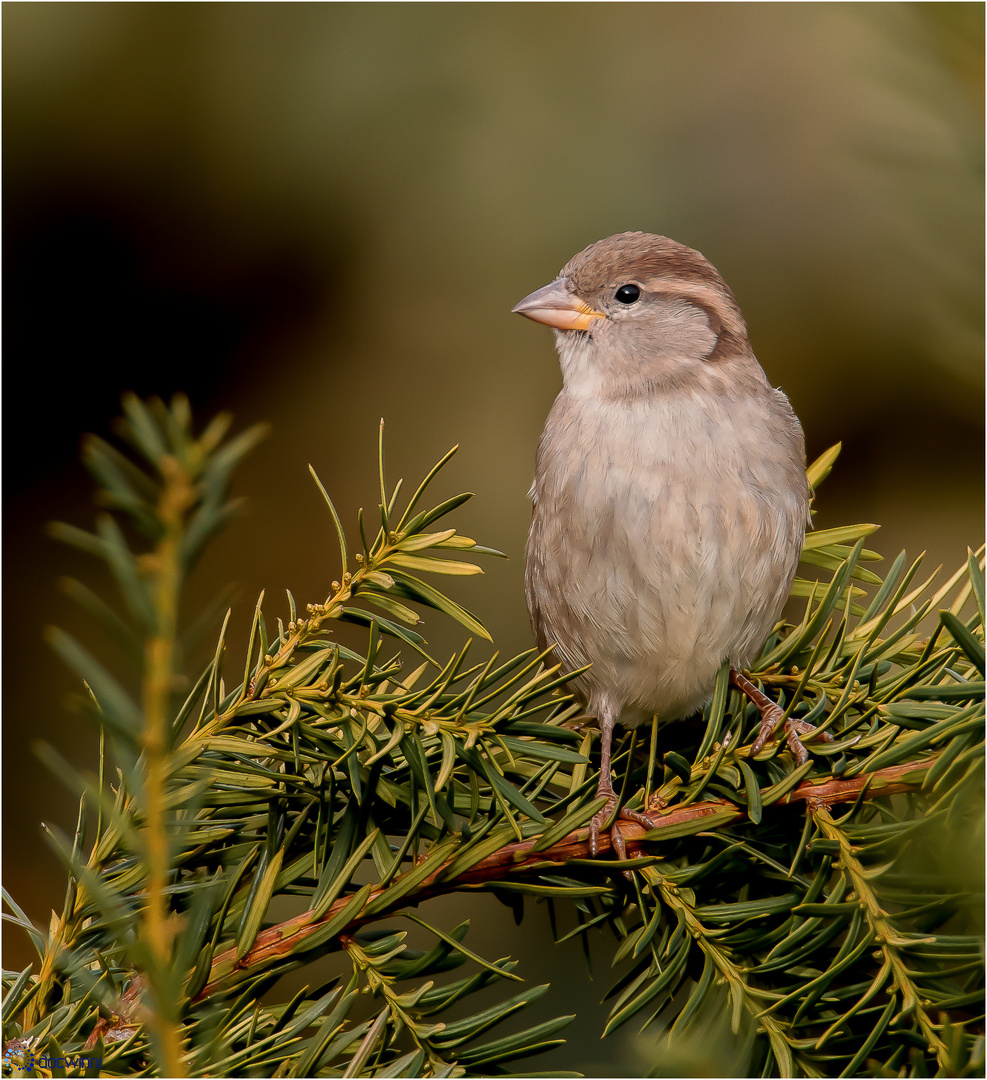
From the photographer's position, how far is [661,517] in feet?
4.17

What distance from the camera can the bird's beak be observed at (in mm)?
1526

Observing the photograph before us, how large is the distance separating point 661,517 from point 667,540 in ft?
0.10

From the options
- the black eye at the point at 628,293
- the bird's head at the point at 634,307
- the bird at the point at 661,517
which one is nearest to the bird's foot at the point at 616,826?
the bird at the point at 661,517

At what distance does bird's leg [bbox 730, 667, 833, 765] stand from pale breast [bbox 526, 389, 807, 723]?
0.19 feet

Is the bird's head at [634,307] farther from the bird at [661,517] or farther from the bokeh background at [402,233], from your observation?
the bokeh background at [402,233]

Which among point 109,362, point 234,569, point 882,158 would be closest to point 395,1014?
point 882,158

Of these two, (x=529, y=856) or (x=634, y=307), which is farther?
(x=634, y=307)

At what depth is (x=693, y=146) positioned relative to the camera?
180 cm

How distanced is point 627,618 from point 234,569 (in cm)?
73

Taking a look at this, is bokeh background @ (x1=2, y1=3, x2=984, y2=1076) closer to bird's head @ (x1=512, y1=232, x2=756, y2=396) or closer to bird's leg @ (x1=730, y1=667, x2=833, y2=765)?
bird's head @ (x1=512, y1=232, x2=756, y2=396)

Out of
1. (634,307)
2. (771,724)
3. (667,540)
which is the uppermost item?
(634,307)

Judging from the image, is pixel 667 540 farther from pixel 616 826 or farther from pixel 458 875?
pixel 458 875

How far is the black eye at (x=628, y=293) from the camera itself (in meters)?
1.59

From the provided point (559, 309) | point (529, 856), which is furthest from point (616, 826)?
point (559, 309)
